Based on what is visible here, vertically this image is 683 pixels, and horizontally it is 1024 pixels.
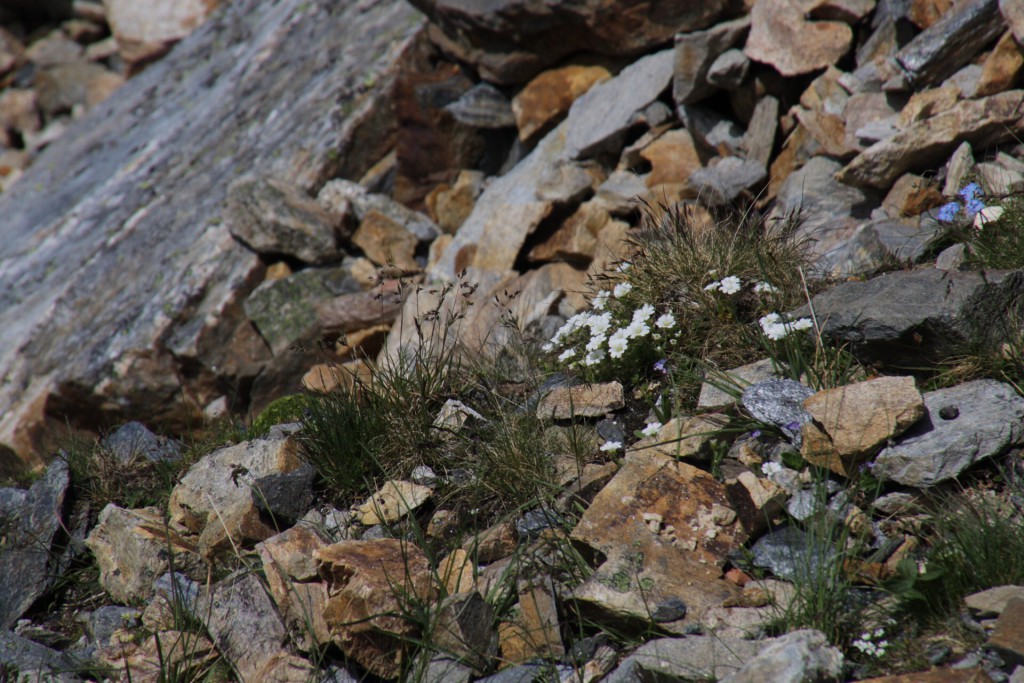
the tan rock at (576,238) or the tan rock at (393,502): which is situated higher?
the tan rock at (393,502)

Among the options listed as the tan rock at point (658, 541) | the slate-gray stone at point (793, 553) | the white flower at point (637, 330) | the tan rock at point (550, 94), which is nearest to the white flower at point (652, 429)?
the tan rock at point (658, 541)

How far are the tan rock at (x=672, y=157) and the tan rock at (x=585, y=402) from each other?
245 centimetres

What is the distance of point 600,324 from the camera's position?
3.80 meters

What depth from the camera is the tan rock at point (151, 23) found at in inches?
547

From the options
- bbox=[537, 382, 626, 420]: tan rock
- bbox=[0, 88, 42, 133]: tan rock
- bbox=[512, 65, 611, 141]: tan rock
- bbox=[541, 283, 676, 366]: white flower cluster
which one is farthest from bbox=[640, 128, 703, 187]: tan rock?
bbox=[0, 88, 42, 133]: tan rock

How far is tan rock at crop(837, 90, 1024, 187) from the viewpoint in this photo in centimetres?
412

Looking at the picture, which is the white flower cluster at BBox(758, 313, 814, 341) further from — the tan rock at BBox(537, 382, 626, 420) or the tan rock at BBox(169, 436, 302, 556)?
the tan rock at BBox(169, 436, 302, 556)

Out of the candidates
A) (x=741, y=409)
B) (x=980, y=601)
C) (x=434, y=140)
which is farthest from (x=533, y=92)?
(x=980, y=601)

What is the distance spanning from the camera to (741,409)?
3221 millimetres

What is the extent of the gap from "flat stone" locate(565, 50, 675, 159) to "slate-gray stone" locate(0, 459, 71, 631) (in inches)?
163

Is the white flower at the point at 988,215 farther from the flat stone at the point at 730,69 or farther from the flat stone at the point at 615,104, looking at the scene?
the flat stone at the point at 615,104

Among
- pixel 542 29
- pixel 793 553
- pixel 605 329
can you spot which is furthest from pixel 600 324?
pixel 542 29

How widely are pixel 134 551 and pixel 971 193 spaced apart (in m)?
3.98

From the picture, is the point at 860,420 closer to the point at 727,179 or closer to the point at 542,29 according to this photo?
the point at 727,179
